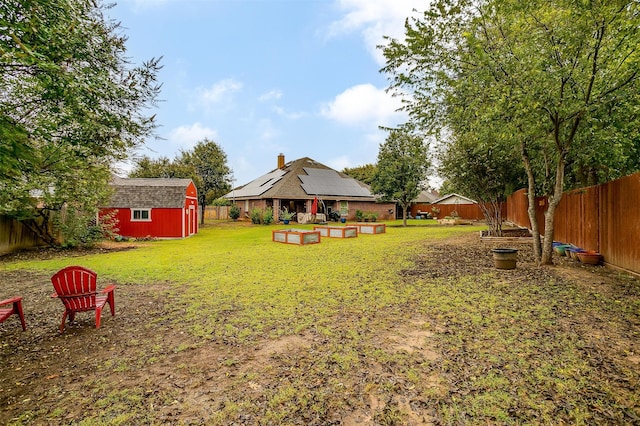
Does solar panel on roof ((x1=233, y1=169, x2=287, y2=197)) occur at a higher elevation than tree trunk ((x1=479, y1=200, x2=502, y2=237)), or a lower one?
higher

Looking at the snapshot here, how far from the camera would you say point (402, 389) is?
3.09m

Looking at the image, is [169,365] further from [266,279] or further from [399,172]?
[399,172]

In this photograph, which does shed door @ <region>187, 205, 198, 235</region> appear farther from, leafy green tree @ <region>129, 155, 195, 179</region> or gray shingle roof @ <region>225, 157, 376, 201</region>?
gray shingle roof @ <region>225, 157, 376, 201</region>

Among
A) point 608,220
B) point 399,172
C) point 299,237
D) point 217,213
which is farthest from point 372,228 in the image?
point 217,213

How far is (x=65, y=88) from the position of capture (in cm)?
430

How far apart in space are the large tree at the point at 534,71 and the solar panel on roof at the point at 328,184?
23.9 metres

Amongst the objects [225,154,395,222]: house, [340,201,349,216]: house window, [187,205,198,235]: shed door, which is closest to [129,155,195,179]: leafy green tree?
[225,154,395,222]: house

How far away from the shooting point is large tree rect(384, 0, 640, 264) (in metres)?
6.55

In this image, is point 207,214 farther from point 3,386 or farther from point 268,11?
point 3,386

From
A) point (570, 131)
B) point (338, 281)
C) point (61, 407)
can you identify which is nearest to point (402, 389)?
A: point (61, 407)

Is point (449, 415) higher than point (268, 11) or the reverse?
the reverse

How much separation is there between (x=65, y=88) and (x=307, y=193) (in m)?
28.3

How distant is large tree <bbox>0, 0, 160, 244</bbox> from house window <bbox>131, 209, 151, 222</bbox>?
40.0 feet

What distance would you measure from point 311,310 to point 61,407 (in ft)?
11.1
